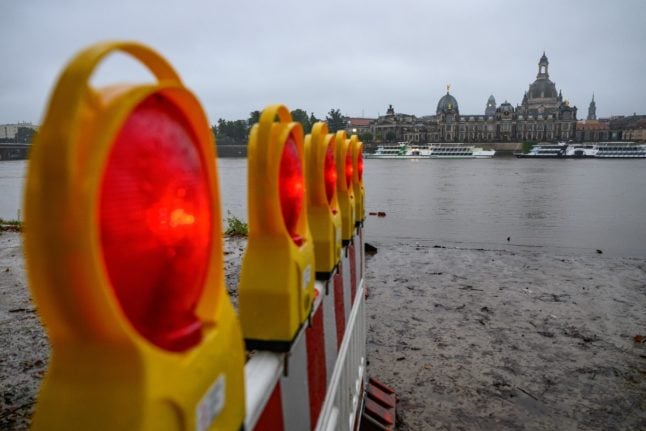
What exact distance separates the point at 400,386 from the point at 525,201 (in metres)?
15.0

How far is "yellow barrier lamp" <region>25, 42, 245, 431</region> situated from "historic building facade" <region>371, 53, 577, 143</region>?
10836cm

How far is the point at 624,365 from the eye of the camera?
3387 millimetres

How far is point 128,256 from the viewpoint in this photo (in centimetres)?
60

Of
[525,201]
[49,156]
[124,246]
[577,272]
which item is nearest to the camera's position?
[49,156]

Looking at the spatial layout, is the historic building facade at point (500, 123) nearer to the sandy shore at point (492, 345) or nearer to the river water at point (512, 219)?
the river water at point (512, 219)

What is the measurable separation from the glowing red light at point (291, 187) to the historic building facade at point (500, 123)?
107788 mm

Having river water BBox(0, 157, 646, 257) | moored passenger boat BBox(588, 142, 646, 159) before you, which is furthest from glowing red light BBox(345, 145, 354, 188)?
moored passenger boat BBox(588, 142, 646, 159)

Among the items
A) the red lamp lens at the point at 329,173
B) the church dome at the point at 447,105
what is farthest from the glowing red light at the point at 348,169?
the church dome at the point at 447,105

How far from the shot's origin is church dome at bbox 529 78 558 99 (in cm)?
10769

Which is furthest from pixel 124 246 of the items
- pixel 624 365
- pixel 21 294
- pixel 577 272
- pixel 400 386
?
pixel 577 272

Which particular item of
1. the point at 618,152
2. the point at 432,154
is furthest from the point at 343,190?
the point at 618,152

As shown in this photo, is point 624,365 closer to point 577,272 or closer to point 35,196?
point 577,272

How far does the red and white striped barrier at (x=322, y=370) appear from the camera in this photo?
977mm

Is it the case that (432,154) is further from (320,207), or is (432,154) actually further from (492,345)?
(320,207)
